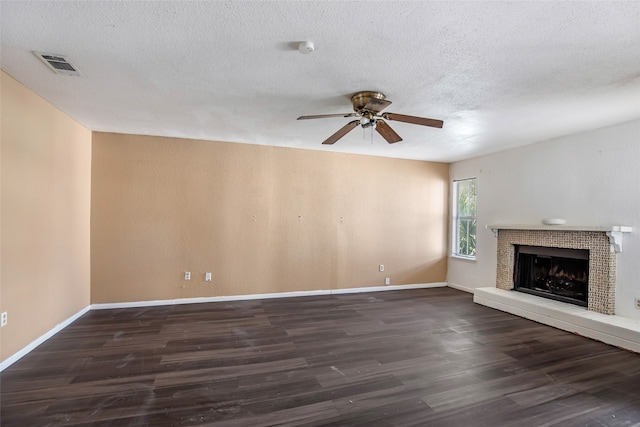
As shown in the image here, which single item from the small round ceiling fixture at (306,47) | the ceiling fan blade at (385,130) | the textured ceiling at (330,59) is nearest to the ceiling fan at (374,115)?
the ceiling fan blade at (385,130)

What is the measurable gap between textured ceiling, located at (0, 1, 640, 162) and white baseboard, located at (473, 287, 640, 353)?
225cm

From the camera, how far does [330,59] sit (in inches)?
86.0

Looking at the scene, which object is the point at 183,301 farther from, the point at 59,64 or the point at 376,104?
the point at 376,104

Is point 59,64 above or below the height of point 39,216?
above

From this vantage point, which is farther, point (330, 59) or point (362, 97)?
point (362, 97)

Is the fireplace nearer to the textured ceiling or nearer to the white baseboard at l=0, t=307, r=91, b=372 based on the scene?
the textured ceiling

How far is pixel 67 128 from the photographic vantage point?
3.51 m

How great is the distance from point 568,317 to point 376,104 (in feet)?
11.4

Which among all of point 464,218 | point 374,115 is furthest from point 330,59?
point 464,218

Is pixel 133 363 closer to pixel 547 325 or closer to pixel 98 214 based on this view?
pixel 98 214

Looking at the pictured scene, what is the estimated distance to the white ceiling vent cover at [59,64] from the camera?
219 centimetres

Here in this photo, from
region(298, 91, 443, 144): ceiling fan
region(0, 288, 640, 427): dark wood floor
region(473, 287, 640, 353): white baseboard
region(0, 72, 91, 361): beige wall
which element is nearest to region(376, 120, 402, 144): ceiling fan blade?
region(298, 91, 443, 144): ceiling fan

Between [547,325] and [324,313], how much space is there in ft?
9.27

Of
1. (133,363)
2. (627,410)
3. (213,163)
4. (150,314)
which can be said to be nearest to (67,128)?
(213,163)
